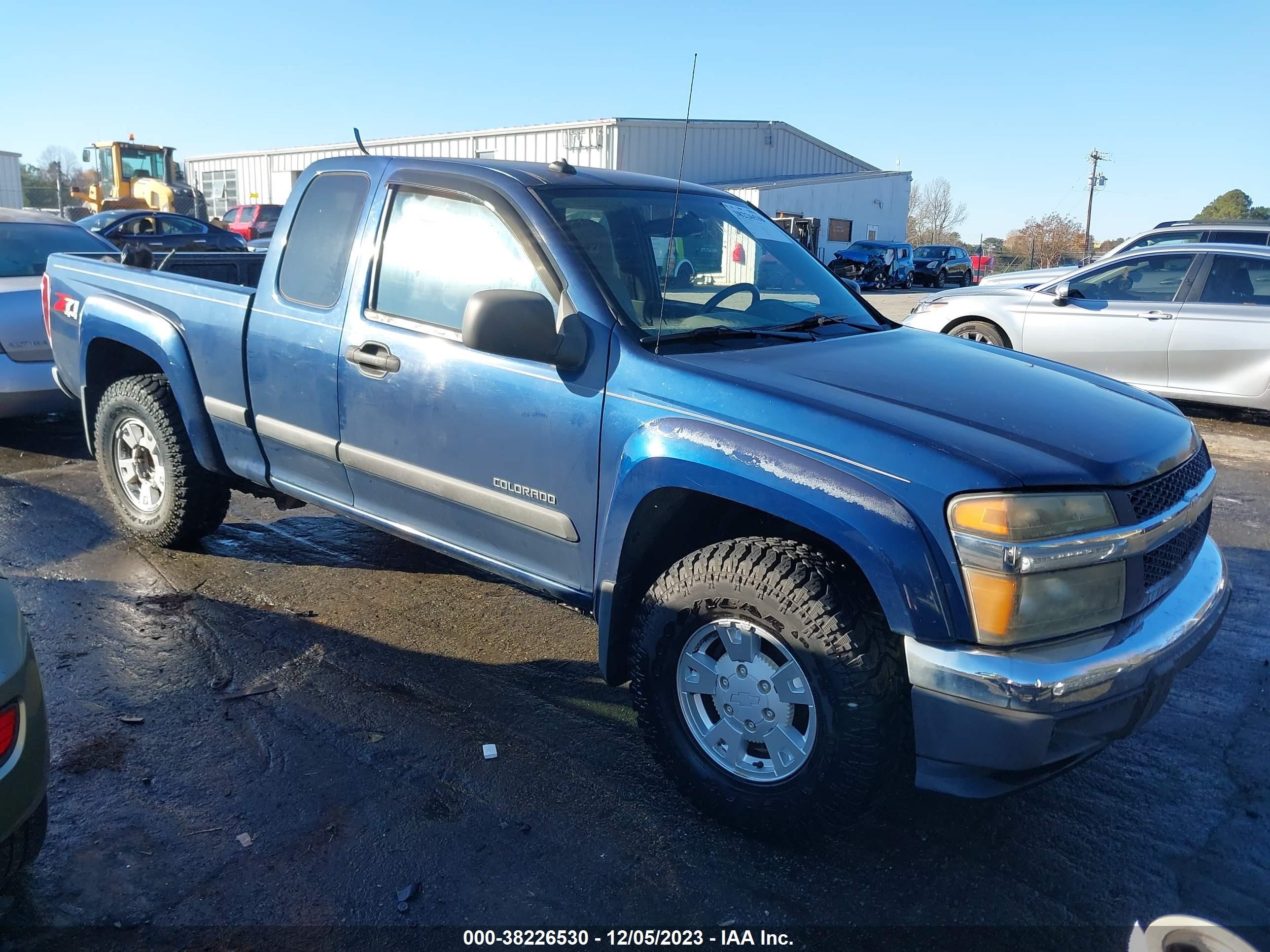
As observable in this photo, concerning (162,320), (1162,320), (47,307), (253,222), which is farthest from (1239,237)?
(253,222)

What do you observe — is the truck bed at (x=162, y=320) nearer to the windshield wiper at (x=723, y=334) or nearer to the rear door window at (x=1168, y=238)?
the windshield wiper at (x=723, y=334)

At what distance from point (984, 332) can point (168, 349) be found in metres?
7.45

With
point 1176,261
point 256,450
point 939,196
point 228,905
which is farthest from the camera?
point 939,196

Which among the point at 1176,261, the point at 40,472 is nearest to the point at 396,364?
the point at 40,472

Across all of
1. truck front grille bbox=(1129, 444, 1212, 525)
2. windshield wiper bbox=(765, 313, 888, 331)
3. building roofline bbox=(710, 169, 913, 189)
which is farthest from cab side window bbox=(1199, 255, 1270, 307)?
building roofline bbox=(710, 169, 913, 189)

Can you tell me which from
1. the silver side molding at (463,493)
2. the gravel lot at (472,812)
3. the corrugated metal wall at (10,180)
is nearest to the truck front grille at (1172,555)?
the gravel lot at (472,812)

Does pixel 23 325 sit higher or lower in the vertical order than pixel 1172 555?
higher

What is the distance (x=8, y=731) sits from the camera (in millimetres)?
2195

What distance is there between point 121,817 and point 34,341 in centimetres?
497

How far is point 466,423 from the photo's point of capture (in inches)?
134

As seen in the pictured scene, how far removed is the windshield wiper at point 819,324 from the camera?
3.59m

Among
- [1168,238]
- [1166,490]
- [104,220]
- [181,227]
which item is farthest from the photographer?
[104,220]

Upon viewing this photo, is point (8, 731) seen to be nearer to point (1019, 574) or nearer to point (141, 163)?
point (1019, 574)

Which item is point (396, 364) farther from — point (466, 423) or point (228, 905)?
point (228, 905)
